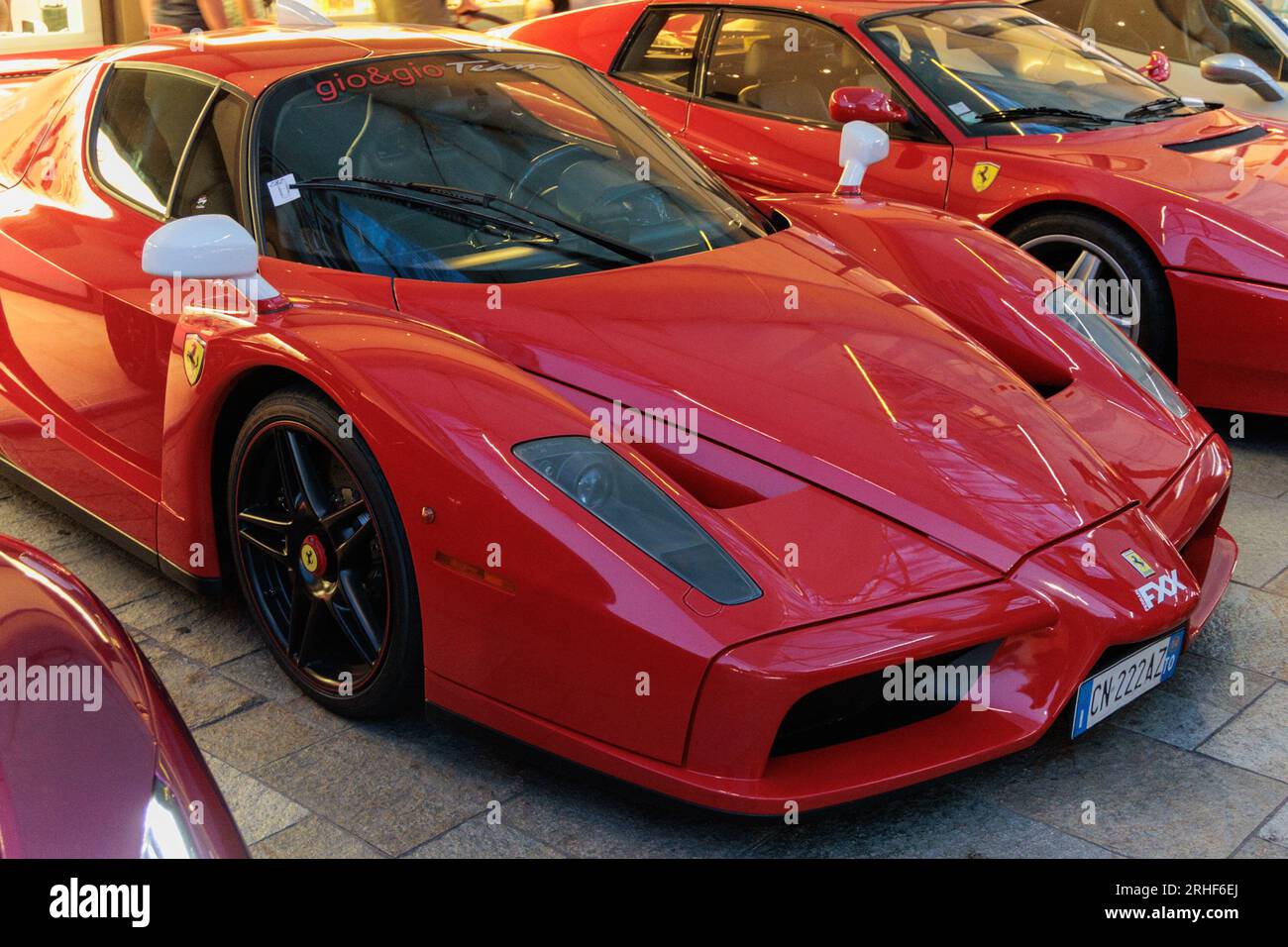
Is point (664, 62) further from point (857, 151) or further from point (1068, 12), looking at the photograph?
point (1068, 12)

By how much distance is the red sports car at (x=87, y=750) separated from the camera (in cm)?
134

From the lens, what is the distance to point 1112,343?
3.31m

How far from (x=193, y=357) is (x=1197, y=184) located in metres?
3.11

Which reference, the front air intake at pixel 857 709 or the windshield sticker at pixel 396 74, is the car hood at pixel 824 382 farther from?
the windshield sticker at pixel 396 74

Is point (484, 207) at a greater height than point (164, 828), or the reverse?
point (484, 207)

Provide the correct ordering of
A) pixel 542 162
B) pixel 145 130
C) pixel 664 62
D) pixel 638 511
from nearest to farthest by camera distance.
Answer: pixel 638 511
pixel 542 162
pixel 145 130
pixel 664 62

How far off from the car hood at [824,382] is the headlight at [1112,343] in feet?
1.38

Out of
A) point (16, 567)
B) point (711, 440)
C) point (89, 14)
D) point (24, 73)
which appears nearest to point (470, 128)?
point (711, 440)

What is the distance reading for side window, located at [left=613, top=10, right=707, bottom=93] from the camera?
5305mm

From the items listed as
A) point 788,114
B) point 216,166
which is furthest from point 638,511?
point 788,114

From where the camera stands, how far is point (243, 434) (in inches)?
109

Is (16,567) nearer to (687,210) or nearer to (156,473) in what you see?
(156,473)

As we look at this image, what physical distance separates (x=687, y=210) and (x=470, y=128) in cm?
53

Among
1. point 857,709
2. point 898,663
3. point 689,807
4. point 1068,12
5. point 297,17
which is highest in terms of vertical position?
point 297,17
